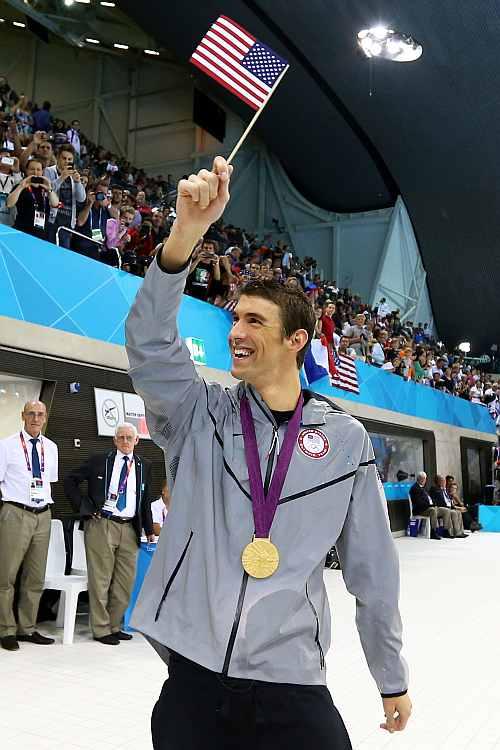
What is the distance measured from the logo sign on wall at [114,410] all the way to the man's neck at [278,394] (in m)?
6.77

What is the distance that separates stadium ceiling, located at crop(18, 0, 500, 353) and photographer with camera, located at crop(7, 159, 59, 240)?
11.7 meters

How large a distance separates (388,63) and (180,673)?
19.9 metres

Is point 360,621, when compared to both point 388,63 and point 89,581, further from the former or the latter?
point 388,63

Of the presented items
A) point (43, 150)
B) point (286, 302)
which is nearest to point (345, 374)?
point (43, 150)

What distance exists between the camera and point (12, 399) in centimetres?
785

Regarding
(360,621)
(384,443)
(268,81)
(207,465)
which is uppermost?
(268,81)

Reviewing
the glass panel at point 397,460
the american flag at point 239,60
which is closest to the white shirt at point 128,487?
the american flag at point 239,60

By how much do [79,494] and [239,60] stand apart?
12.9 ft

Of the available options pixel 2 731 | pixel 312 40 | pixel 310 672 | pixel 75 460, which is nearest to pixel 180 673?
pixel 310 672

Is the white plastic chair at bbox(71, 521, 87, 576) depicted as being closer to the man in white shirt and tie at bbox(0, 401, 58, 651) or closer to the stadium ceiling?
the man in white shirt and tie at bbox(0, 401, 58, 651)

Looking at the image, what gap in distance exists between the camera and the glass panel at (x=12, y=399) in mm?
7789

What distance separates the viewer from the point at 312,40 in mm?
18484

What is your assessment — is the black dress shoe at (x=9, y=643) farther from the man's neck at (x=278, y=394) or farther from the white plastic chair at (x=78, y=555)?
the man's neck at (x=278, y=394)

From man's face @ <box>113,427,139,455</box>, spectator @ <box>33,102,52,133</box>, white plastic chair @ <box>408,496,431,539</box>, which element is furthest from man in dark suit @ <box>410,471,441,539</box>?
man's face @ <box>113,427,139,455</box>
